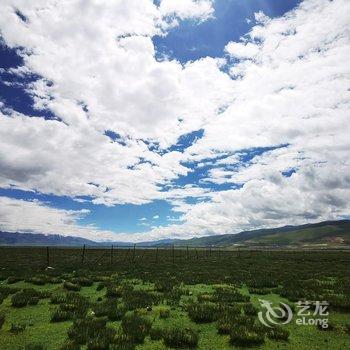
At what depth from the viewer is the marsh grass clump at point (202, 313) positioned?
14.6 m

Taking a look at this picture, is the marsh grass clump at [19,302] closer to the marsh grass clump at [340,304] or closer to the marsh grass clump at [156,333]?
the marsh grass clump at [156,333]

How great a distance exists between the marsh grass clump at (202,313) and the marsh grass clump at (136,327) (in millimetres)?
2238

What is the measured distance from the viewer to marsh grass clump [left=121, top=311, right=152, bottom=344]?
11.8 metres

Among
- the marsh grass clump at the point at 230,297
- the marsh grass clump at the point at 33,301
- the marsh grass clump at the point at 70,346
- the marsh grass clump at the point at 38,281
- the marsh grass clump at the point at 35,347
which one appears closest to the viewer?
the marsh grass clump at the point at 70,346

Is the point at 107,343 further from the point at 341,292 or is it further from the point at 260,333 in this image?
the point at 341,292

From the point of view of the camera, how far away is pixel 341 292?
21703mm

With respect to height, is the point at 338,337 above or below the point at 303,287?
below

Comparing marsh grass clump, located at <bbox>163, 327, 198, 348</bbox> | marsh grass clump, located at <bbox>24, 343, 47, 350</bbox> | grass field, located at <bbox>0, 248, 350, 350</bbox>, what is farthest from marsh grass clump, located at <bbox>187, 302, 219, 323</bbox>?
marsh grass clump, located at <bbox>24, 343, 47, 350</bbox>

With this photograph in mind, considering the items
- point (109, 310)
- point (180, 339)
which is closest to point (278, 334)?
point (180, 339)

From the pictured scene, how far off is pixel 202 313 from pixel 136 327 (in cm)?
354

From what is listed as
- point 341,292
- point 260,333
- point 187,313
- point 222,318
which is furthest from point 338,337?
point 341,292

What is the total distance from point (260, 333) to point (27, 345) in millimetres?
8298

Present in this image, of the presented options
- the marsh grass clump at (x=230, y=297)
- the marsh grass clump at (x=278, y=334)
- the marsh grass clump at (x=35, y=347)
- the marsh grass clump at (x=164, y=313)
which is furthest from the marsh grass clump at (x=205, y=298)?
the marsh grass clump at (x=35, y=347)

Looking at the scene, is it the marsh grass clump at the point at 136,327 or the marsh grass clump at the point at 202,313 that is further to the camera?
the marsh grass clump at the point at 202,313
